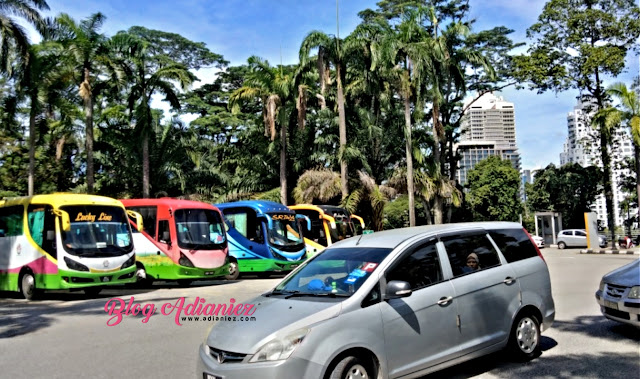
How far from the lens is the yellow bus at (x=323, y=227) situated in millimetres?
23078

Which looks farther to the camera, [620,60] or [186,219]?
[620,60]

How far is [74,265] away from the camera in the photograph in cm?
1333

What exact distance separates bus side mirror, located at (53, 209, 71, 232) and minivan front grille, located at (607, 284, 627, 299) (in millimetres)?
12193

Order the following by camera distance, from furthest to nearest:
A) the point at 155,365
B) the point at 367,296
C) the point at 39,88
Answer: the point at 39,88 < the point at 155,365 < the point at 367,296

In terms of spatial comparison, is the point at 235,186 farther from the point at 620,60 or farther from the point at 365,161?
the point at 620,60

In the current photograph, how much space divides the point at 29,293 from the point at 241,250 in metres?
7.83

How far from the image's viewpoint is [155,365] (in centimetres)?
670

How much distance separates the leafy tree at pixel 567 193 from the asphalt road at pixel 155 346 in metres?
34.8

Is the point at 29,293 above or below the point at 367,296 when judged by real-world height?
below

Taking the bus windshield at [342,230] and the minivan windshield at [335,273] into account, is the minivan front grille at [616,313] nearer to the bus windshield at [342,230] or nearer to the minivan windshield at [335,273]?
the minivan windshield at [335,273]

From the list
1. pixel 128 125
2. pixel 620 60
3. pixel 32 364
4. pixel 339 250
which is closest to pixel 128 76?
pixel 128 125

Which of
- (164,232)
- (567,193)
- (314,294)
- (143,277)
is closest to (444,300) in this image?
(314,294)

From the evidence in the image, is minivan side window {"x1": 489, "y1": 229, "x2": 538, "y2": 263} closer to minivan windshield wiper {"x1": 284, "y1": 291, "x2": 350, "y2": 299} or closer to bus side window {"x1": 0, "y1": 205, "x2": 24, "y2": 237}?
minivan windshield wiper {"x1": 284, "y1": 291, "x2": 350, "y2": 299}

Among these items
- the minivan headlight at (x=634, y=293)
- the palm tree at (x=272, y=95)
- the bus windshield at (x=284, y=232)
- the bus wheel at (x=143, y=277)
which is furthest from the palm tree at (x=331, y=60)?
the minivan headlight at (x=634, y=293)
